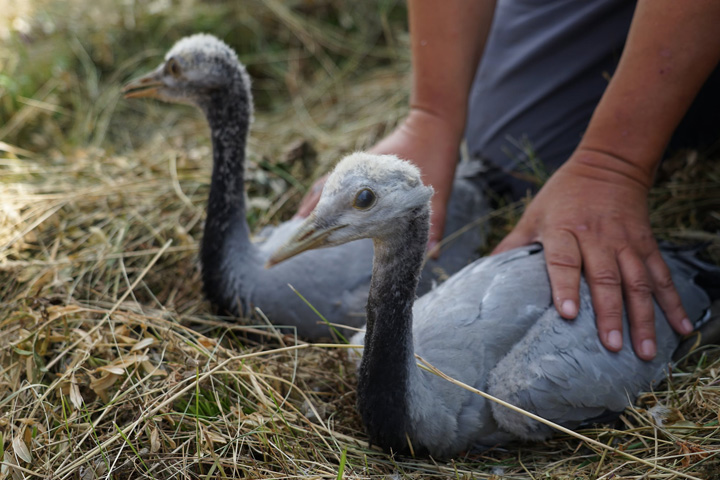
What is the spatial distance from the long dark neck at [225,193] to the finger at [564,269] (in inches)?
45.0

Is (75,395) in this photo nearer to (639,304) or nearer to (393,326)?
(393,326)

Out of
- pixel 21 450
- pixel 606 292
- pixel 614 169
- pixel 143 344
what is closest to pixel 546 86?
pixel 614 169

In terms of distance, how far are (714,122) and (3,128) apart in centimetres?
374

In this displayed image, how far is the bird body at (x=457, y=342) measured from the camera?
166 cm

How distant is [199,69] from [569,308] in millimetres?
1627

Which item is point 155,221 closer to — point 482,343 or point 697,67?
point 482,343

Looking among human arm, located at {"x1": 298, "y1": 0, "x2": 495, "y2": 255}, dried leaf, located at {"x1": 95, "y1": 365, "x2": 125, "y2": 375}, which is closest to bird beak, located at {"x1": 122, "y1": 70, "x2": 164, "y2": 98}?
human arm, located at {"x1": 298, "y1": 0, "x2": 495, "y2": 255}

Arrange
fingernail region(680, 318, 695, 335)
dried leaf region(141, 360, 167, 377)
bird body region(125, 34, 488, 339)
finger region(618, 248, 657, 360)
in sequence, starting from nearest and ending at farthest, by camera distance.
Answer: dried leaf region(141, 360, 167, 377), finger region(618, 248, 657, 360), fingernail region(680, 318, 695, 335), bird body region(125, 34, 488, 339)

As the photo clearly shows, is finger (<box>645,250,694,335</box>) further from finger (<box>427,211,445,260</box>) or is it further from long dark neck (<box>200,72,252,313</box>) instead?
long dark neck (<box>200,72,252,313</box>)

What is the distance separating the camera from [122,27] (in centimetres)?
441

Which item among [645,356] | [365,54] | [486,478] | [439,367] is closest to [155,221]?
[439,367]

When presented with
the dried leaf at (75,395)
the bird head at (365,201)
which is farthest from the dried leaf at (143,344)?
the bird head at (365,201)

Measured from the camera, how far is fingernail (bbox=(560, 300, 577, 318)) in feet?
6.25

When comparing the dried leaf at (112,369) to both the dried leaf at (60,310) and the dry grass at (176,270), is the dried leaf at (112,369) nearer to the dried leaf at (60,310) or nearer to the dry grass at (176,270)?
the dry grass at (176,270)
